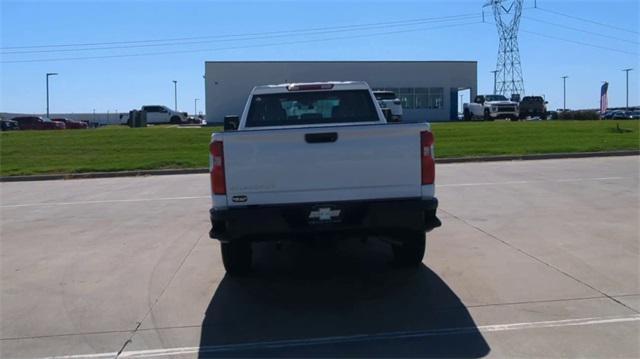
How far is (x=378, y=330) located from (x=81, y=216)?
26.6ft

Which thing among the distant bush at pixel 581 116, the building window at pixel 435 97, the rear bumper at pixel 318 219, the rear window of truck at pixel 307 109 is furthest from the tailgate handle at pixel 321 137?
the building window at pixel 435 97

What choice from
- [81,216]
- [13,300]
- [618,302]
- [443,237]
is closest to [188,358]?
[13,300]

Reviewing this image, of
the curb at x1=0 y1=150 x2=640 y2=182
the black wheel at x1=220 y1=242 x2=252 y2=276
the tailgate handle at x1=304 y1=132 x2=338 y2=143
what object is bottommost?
the black wheel at x1=220 y1=242 x2=252 y2=276

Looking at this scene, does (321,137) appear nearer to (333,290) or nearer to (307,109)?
(333,290)

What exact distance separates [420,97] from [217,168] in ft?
184

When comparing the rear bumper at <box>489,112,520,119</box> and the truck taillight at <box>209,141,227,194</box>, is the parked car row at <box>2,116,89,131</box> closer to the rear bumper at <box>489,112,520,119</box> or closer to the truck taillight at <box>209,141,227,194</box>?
the rear bumper at <box>489,112,520,119</box>

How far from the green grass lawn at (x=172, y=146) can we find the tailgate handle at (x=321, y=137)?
14.9 meters

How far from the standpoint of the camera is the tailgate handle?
5922 mm

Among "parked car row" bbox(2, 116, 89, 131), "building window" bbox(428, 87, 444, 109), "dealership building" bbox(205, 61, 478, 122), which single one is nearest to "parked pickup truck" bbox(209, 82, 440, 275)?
"dealership building" bbox(205, 61, 478, 122)

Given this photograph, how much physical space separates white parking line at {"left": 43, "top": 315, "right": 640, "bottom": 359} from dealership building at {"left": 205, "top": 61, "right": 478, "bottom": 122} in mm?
52064

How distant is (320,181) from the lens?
5973mm

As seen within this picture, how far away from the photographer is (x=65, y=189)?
16.7 metres

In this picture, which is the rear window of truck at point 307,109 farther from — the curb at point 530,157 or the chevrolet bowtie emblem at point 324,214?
the curb at point 530,157

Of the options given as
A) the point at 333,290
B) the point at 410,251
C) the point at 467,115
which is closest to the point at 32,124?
the point at 467,115
